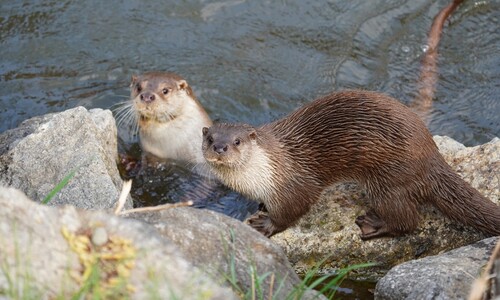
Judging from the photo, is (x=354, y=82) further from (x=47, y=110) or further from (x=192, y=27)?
(x=47, y=110)

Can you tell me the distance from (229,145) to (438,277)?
132 centimetres

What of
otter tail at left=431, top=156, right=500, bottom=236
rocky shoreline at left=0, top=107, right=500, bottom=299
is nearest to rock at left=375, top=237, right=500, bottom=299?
rocky shoreline at left=0, top=107, right=500, bottom=299

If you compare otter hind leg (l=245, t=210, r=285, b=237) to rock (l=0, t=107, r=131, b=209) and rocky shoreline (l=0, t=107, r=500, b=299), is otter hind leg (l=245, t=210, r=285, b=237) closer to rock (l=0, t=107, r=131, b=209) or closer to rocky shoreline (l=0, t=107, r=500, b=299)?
rocky shoreline (l=0, t=107, r=500, b=299)

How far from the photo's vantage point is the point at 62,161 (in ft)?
13.8

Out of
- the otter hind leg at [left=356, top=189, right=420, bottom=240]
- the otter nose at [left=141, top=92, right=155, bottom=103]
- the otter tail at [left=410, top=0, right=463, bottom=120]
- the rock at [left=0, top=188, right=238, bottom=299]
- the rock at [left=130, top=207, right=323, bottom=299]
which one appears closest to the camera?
the rock at [left=0, top=188, right=238, bottom=299]

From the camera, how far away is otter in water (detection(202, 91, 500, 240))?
389 centimetres

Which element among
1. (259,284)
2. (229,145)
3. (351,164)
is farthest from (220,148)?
(259,284)

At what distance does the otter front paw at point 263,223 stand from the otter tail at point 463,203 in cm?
86

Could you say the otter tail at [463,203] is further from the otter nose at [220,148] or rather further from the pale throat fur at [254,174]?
the otter nose at [220,148]

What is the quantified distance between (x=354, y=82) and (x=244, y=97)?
2.69 ft

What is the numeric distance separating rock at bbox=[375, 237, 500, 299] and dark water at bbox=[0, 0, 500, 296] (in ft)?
7.15

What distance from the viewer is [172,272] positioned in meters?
2.37

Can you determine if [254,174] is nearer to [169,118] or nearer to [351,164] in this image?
[351,164]

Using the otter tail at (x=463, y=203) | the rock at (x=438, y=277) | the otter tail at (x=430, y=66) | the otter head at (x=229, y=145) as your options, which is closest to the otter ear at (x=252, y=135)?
the otter head at (x=229, y=145)
